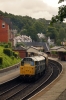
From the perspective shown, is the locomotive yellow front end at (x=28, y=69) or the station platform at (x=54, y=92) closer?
the station platform at (x=54, y=92)

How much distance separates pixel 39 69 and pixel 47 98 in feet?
51.7

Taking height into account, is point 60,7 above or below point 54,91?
above

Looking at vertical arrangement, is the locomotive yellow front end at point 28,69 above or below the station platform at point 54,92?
above

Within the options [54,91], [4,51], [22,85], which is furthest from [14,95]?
[4,51]

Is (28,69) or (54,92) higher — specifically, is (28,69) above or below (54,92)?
above

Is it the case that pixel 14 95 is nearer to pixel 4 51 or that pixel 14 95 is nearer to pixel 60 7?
pixel 60 7

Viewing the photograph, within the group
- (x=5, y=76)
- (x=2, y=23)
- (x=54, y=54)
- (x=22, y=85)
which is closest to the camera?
(x=22, y=85)

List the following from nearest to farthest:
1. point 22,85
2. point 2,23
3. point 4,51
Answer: point 22,85
point 4,51
point 2,23

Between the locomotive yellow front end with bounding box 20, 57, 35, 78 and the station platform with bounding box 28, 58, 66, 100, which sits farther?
the locomotive yellow front end with bounding box 20, 57, 35, 78

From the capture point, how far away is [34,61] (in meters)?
37.5

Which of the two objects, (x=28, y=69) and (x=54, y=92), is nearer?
(x=54, y=92)

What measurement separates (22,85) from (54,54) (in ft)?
187

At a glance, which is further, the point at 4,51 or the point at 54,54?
the point at 54,54

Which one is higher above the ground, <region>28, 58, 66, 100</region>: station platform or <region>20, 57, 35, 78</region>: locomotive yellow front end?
<region>20, 57, 35, 78</region>: locomotive yellow front end
